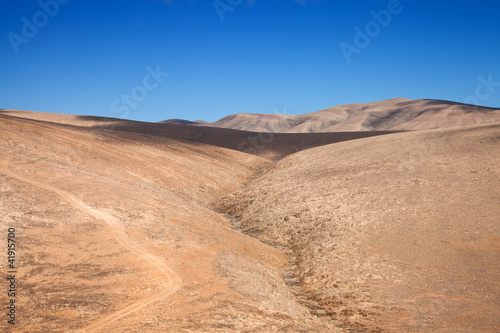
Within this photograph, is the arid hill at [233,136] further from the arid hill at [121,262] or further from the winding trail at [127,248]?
the winding trail at [127,248]

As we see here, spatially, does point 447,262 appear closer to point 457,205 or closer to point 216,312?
point 457,205

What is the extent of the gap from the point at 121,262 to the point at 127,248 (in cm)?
78

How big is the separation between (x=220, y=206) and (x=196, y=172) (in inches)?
209

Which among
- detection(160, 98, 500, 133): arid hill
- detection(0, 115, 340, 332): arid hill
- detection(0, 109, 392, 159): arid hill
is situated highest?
detection(160, 98, 500, 133): arid hill

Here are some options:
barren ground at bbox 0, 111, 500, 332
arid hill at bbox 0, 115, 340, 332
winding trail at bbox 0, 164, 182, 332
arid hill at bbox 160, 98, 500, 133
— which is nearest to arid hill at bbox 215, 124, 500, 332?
barren ground at bbox 0, 111, 500, 332

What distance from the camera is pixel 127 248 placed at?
8805 millimetres

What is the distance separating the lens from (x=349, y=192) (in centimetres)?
1712

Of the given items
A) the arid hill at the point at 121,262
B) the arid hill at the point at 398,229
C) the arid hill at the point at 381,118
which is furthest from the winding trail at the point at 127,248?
the arid hill at the point at 381,118

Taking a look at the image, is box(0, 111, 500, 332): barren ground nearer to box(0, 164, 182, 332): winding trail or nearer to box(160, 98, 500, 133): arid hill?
box(0, 164, 182, 332): winding trail

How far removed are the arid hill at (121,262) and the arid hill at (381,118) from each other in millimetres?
109882

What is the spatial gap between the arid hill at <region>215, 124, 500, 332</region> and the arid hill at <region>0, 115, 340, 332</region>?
1501 millimetres

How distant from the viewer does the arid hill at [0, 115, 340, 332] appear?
6074 millimetres

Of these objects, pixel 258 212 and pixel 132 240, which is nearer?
pixel 132 240

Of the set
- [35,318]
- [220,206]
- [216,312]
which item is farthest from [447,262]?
[220,206]
